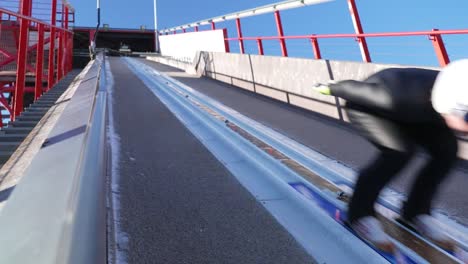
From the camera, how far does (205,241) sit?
7.86 feet

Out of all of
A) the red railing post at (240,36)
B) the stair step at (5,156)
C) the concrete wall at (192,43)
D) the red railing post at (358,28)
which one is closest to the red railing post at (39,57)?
the stair step at (5,156)

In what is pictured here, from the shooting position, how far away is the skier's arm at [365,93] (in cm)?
223

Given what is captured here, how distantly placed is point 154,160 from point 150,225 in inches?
54.8

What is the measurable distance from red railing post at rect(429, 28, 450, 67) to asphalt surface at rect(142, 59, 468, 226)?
1.19 m

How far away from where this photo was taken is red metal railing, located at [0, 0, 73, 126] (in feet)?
22.4

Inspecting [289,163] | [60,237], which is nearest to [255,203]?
[289,163]

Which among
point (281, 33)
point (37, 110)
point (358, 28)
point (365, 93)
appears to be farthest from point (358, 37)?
point (37, 110)

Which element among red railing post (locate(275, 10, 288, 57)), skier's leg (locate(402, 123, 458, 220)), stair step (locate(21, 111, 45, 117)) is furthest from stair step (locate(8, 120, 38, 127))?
skier's leg (locate(402, 123, 458, 220))

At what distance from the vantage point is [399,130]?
7.41 ft

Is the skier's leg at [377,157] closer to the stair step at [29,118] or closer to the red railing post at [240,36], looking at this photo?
the stair step at [29,118]

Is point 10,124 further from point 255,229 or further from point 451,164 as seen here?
point 451,164

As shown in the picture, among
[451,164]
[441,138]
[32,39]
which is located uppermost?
[32,39]

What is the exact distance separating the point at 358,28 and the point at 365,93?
13.7 feet

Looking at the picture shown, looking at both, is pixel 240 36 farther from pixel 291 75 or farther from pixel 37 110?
pixel 37 110
